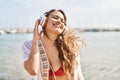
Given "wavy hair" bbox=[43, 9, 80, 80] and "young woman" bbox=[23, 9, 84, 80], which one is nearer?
"young woman" bbox=[23, 9, 84, 80]

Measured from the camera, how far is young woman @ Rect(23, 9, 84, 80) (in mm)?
3059

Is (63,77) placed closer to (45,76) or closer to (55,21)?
(45,76)

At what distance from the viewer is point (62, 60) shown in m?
3.24

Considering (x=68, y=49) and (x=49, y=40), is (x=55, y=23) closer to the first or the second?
(x=49, y=40)

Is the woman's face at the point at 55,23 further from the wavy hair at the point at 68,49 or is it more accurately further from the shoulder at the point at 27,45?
the shoulder at the point at 27,45

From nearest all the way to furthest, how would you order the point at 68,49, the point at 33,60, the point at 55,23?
the point at 33,60 < the point at 55,23 < the point at 68,49

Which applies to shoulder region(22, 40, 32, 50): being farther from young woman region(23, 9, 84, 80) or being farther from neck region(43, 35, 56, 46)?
neck region(43, 35, 56, 46)

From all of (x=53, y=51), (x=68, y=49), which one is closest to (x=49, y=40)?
(x=53, y=51)

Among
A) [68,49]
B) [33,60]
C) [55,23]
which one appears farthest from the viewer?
[68,49]

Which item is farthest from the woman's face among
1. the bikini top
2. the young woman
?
the bikini top

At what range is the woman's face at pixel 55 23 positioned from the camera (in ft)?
10.3

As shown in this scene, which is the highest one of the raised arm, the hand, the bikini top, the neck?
the hand

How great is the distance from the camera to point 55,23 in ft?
10.3

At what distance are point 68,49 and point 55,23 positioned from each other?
0.29 m
